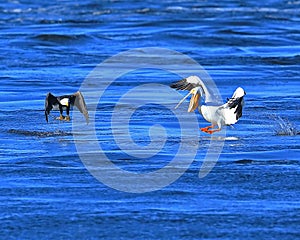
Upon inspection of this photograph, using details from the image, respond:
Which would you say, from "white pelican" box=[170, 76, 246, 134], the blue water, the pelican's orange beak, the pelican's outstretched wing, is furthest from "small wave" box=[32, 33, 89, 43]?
the pelican's orange beak

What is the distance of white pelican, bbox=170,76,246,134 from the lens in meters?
11.5

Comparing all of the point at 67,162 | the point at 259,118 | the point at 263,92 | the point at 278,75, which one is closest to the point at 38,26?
the point at 278,75

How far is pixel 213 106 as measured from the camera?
1180 cm

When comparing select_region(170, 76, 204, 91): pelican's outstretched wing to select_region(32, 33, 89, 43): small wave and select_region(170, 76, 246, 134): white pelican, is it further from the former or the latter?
select_region(32, 33, 89, 43): small wave

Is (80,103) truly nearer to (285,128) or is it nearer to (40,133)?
(40,133)

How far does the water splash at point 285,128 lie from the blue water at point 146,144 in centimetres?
3

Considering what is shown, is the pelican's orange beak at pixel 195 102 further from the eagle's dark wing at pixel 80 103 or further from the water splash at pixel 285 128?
the eagle's dark wing at pixel 80 103

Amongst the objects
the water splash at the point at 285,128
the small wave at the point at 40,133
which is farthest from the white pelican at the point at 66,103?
the water splash at the point at 285,128

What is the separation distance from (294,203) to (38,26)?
19389mm

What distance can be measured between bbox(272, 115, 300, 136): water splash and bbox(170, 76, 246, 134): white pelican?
55cm

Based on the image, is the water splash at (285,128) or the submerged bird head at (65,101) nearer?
the water splash at (285,128)

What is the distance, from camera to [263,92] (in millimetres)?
15484

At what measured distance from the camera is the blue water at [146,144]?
25.5 feet

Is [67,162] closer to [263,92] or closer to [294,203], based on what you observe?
[294,203]
